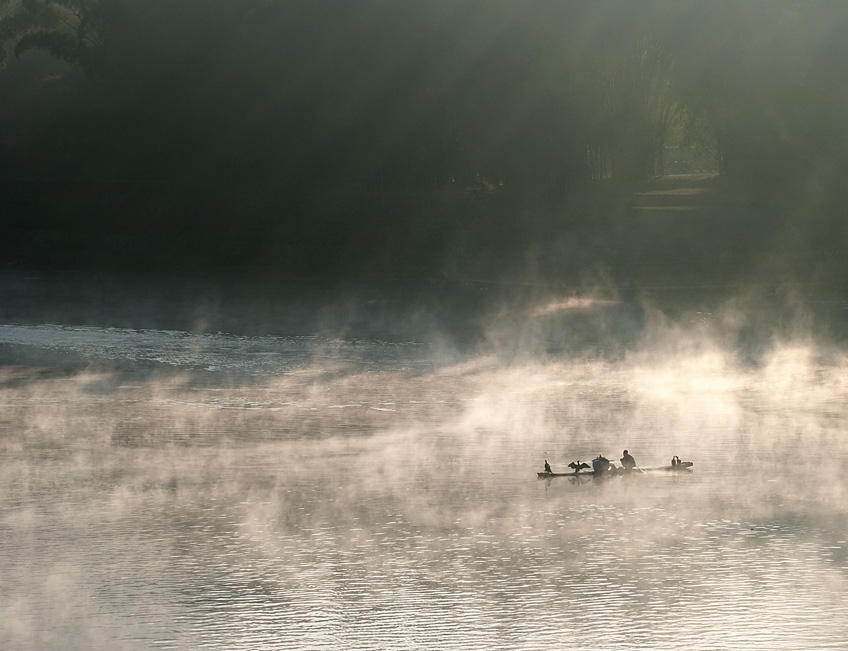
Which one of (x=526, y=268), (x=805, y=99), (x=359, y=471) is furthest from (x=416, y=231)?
(x=359, y=471)

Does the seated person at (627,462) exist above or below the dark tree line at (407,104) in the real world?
below

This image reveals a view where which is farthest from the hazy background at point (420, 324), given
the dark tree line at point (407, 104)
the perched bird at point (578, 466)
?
the perched bird at point (578, 466)

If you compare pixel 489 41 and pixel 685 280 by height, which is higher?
pixel 489 41

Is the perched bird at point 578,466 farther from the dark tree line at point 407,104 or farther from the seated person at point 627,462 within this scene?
the dark tree line at point 407,104

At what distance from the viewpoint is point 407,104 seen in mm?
55938

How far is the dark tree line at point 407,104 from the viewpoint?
180 feet

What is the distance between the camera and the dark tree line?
2159 inches

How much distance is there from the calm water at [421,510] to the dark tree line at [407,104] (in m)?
30.6

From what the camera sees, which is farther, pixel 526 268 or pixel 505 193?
pixel 505 193

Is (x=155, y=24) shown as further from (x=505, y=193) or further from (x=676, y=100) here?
(x=676, y=100)

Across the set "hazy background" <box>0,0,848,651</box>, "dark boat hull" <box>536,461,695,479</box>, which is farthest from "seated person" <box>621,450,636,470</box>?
"hazy background" <box>0,0,848,651</box>

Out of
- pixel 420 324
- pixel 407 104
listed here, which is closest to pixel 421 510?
pixel 420 324

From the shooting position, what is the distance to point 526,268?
152 ft

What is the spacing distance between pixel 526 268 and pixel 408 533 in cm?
3246
